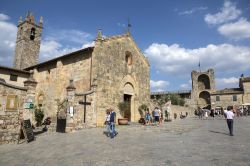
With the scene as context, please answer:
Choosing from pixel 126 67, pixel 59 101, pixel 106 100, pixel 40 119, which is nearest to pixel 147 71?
pixel 126 67

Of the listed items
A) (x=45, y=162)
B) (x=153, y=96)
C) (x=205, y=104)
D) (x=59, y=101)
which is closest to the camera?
(x=45, y=162)

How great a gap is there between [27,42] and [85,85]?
20.3 metres

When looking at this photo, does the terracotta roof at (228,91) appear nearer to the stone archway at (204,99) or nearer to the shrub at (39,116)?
the stone archway at (204,99)

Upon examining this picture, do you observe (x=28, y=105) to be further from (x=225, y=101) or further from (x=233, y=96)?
(x=233, y=96)

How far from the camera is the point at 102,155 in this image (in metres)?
6.94

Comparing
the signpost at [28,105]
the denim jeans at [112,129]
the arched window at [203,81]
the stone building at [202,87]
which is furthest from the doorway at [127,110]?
the arched window at [203,81]

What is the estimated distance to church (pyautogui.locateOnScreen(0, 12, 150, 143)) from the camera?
38.4 ft

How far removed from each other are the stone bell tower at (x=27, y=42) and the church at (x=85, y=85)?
934 cm

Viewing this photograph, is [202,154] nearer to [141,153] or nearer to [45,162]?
[141,153]

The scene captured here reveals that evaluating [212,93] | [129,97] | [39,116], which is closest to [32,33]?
[39,116]

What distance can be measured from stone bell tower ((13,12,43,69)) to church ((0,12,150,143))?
934 centimetres

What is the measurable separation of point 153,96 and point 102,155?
163ft

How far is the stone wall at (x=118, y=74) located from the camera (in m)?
17.5

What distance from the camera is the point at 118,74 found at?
19859 mm
